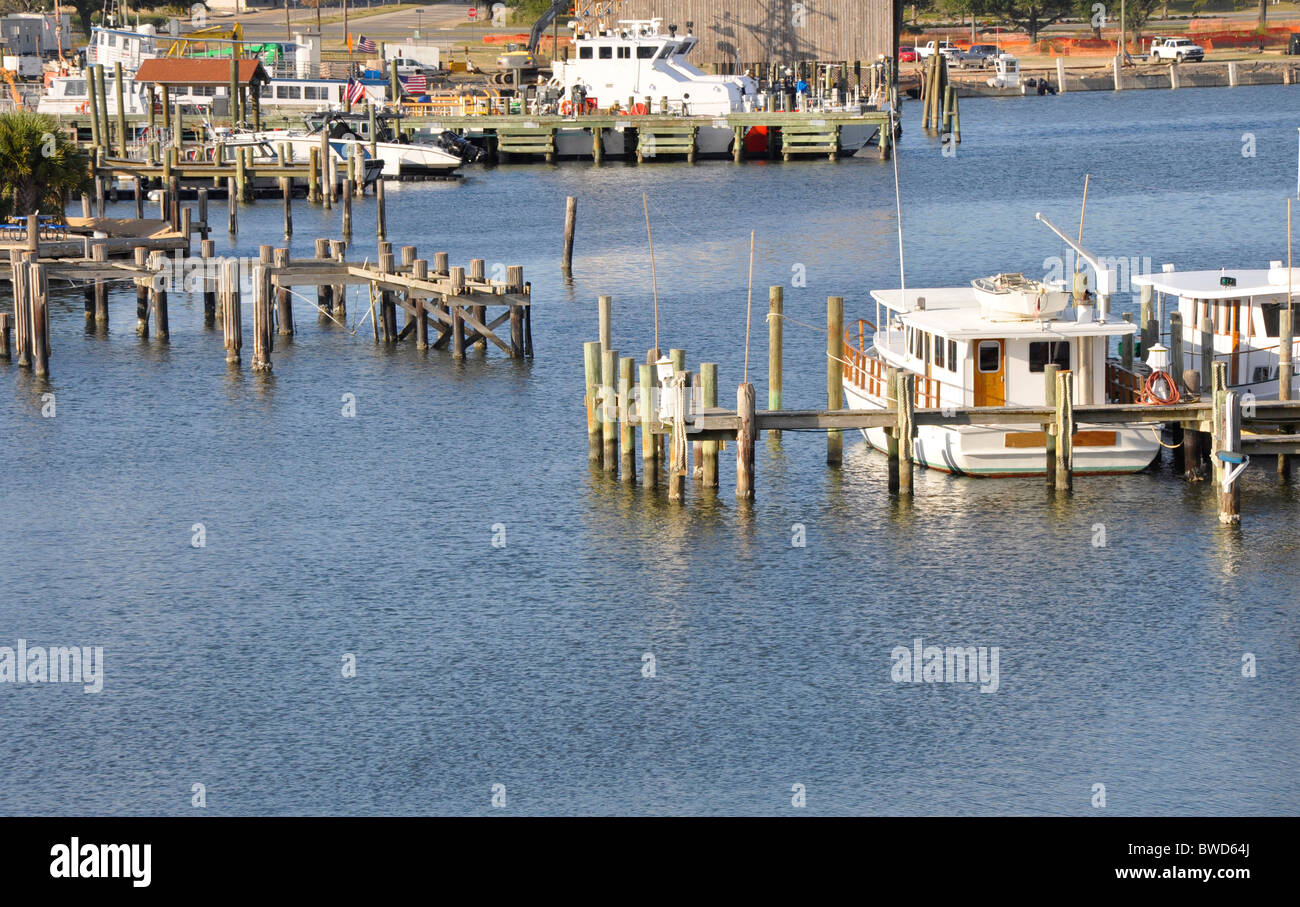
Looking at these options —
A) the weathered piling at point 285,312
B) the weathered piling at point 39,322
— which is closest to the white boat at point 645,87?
the weathered piling at point 285,312

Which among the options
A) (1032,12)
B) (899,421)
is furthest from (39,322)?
(1032,12)

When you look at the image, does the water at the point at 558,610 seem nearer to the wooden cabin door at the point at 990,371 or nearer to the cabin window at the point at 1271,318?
the wooden cabin door at the point at 990,371

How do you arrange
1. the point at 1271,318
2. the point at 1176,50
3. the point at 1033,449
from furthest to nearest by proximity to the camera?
the point at 1176,50 → the point at 1271,318 → the point at 1033,449

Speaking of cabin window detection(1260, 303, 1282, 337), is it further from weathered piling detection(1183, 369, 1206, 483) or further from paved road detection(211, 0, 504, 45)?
paved road detection(211, 0, 504, 45)

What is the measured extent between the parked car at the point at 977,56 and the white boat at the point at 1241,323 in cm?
11374

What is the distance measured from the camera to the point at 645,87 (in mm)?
99438

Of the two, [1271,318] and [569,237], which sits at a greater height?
[569,237]

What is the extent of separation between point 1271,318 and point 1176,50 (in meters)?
116

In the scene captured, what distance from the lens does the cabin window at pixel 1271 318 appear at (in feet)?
121

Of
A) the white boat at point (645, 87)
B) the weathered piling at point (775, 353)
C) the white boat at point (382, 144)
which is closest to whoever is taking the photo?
the weathered piling at point (775, 353)

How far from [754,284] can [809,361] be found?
1316cm

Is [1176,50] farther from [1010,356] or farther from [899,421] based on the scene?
[899,421]
